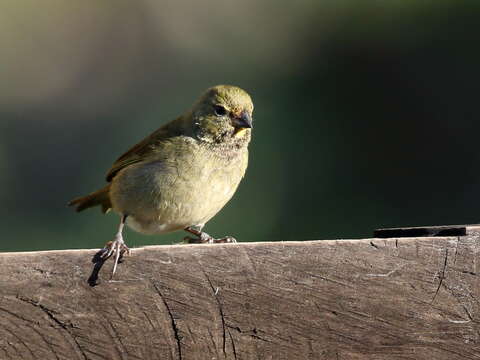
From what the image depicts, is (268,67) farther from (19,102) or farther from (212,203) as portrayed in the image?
(212,203)

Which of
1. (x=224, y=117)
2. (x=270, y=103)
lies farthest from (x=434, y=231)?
(x=270, y=103)

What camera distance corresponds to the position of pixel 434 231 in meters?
3.14

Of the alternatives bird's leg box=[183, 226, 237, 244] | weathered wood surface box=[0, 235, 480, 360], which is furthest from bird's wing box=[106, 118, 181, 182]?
weathered wood surface box=[0, 235, 480, 360]

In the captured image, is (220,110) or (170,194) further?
(220,110)

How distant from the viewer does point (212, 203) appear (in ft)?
16.0

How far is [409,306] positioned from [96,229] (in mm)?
3923

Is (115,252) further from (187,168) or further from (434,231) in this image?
(187,168)

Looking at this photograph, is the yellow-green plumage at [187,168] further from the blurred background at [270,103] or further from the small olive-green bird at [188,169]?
the blurred background at [270,103]

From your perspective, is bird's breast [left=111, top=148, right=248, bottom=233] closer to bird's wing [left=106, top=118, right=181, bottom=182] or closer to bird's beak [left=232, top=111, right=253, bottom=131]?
bird's wing [left=106, top=118, right=181, bottom=182]

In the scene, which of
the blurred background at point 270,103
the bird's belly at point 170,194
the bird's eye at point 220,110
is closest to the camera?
the bird's belly at point 170,194

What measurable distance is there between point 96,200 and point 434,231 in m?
2.69

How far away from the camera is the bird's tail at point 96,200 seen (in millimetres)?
5383

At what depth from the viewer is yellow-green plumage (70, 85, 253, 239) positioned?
476cm

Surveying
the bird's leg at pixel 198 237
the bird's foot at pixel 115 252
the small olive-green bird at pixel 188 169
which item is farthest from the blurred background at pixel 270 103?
the bird's foot at pixel 115 252
